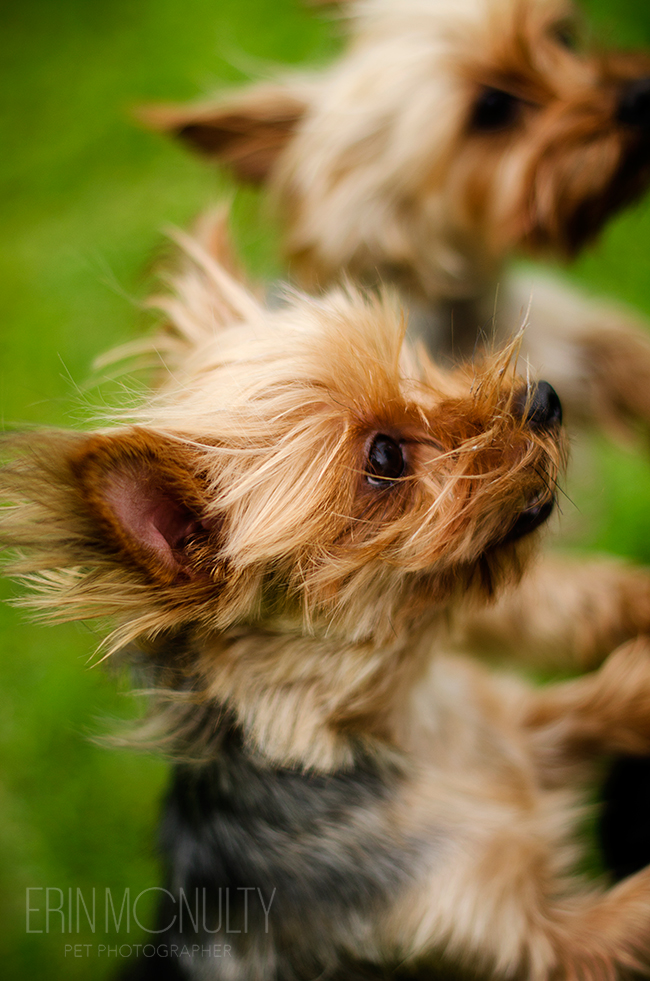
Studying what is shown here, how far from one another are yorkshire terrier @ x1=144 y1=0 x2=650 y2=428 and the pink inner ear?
153cm

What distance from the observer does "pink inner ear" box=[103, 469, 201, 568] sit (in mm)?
1331

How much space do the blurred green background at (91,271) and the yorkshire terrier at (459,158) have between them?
1.25 ft

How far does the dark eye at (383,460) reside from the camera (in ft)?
5.34

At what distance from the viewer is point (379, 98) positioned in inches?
107

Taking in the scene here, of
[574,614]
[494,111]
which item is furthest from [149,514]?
[494,111]

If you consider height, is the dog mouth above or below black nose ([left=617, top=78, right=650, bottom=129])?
below

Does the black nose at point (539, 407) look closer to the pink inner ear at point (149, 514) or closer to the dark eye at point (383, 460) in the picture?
the dark eye at point (383, 460)

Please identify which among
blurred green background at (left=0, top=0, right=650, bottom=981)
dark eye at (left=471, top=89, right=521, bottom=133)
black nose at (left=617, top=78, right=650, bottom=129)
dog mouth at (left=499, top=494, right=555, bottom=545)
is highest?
black nose at (left=617, top=78, right=650, bottom=129)

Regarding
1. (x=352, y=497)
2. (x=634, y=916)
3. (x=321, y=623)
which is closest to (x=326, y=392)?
(x=352, y=497)

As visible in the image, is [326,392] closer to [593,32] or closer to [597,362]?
[597,362]

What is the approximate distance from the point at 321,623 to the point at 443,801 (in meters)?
0.73

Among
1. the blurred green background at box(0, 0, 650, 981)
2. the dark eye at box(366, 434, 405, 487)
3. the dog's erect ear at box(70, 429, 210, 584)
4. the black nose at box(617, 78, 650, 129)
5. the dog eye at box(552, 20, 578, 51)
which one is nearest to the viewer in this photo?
the dog's erect ear at box(70, 429, 210, 584)

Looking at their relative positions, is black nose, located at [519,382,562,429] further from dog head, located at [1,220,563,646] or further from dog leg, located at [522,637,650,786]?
dog leg, located at [522,637,650,786]

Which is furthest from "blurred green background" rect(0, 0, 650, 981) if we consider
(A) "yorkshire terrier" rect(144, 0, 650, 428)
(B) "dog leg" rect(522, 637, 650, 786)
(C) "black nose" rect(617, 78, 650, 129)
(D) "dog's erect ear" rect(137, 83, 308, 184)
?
(B) "dog leg" rect(522, 637, 650, 786)
